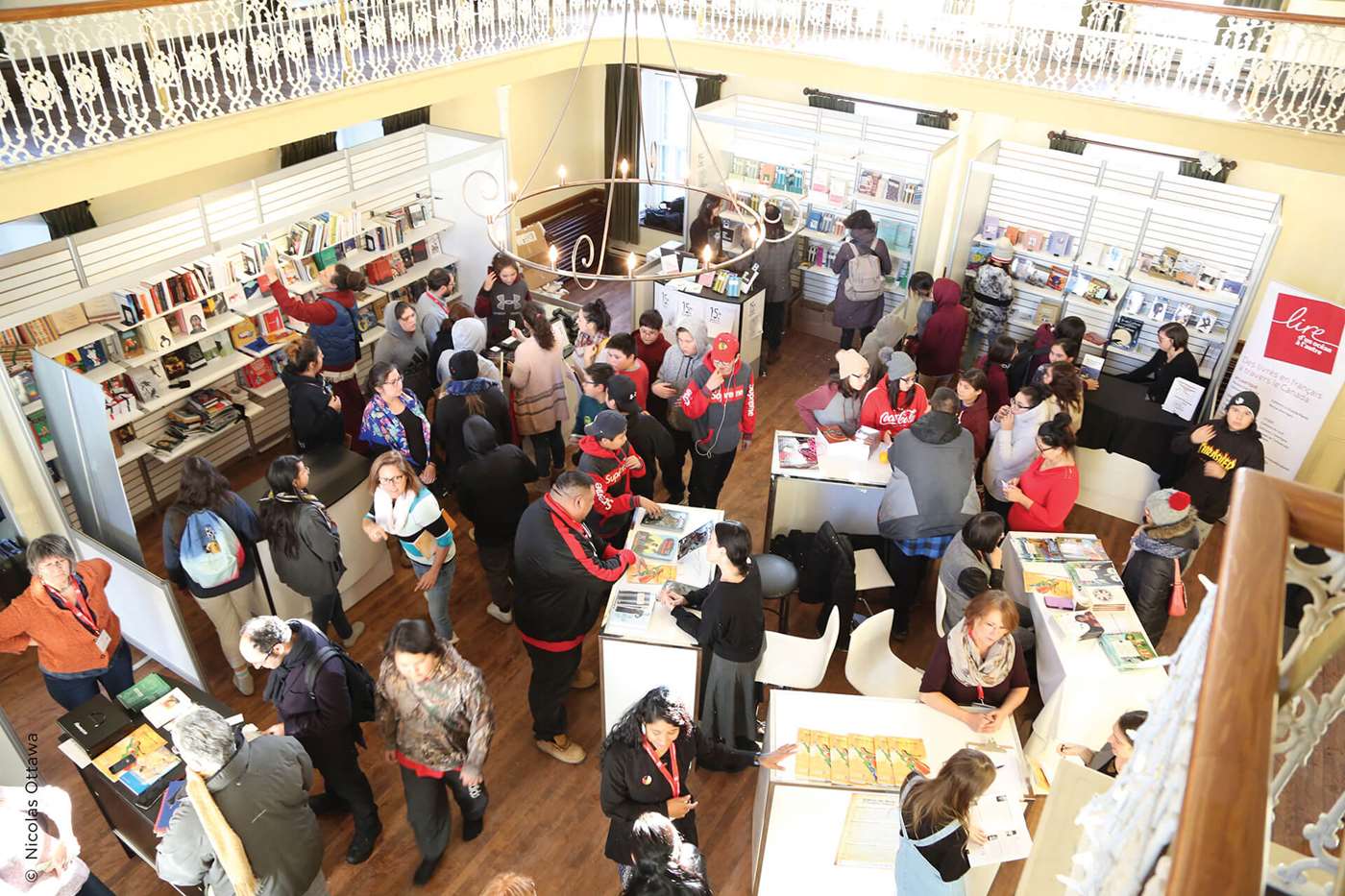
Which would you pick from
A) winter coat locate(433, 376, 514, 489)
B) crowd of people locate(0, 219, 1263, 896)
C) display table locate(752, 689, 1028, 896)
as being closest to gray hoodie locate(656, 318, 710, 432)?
crowd of people locate(0, 219, 1263, 896)

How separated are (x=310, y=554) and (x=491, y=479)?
3.60 feet

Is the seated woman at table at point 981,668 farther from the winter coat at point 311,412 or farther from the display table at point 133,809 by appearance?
the winter coat at point 311,412

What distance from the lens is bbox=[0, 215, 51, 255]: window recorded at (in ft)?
21.3

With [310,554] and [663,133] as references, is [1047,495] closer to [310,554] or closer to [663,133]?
[310,554]

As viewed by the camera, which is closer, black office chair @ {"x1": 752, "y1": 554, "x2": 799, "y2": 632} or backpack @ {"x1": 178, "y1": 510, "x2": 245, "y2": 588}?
backpack @ {"x1": 178, "y1": 510, "x2": 245, "y2": 588}

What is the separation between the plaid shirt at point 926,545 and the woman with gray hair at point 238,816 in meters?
3.65

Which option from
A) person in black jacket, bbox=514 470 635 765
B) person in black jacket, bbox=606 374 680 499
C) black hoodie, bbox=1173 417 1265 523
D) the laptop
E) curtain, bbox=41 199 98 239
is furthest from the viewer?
curtain, bbox=41 199 98 239

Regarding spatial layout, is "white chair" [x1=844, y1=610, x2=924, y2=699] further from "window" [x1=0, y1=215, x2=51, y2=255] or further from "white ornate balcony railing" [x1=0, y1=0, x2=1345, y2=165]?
"window" [x1=0, y1=215, x2=51, y2=255]

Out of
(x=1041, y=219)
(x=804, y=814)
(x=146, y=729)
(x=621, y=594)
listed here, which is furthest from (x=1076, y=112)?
(x=146, y=729)

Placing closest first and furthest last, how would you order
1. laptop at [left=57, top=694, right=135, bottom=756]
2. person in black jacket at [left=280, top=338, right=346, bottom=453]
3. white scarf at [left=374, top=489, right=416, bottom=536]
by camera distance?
laptop at [left=57, top=694, right=135, bottom=756] < white scarf at [left=374, top=489, right=416, bottom=536] < person in black jacket at [left=280, top=338, right=346, bottom=453]

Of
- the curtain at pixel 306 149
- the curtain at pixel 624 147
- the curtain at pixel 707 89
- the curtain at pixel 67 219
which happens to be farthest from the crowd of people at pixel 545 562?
the curtain at pixel 624 147

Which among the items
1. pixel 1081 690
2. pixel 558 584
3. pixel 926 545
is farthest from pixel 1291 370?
pixel 558 584

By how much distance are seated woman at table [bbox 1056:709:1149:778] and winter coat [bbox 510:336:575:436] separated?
164 inches

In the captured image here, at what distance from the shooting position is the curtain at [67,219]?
646 centimetres
